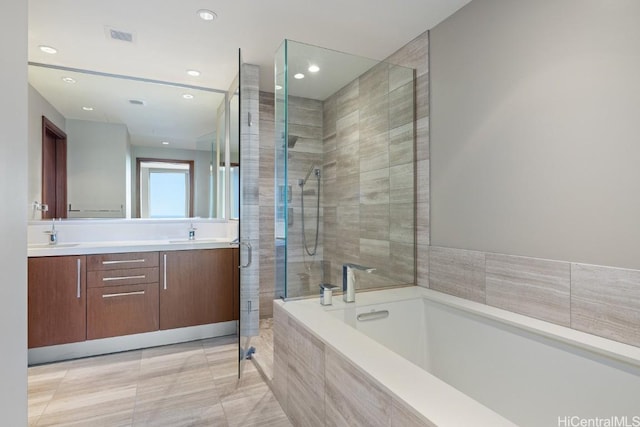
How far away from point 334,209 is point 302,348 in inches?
55.6

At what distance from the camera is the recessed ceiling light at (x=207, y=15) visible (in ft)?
6.93

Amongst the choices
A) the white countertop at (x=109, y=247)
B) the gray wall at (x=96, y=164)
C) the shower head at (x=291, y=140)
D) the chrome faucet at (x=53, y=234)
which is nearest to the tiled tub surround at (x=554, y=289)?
the shower head at (x=291, y=140)

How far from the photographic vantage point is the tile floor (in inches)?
73.0

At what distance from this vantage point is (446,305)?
200 centimetres

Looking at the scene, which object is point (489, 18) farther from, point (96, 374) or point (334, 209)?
point (96, 374)

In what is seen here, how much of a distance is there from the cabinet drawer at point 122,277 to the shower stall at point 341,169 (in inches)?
50.5

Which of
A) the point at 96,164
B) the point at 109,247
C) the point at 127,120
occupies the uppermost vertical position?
the point at 127,120

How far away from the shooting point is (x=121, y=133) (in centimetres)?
318

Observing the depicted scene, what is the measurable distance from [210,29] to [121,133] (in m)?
1.55

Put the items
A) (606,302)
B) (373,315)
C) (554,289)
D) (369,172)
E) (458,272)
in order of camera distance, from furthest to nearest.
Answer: (369,172), (458,272), (373,315), (554,289), (606,302)

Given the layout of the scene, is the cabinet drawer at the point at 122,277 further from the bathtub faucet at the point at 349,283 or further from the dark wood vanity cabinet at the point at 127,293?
the bathtub faucet at the point at 349,283

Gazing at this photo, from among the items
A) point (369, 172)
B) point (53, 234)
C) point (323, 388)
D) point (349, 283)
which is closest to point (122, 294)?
point (53, 234)

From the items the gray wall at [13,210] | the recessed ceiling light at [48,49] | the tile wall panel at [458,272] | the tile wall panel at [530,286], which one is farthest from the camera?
the recessed ceiling light at [48,49]
